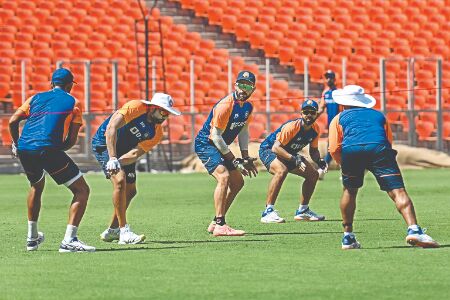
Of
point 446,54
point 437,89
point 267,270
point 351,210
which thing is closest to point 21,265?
point 267,270

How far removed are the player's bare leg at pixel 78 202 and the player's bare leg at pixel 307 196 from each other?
5132 mm

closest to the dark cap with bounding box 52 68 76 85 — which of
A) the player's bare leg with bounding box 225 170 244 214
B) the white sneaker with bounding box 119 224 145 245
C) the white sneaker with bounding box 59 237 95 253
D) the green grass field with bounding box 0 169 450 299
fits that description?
the white sneaker with bounding box 59 237 95 253

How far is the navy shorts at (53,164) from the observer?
45.0 ft

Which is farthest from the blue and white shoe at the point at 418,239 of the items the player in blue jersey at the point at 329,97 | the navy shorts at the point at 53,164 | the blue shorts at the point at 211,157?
the player in blue jersey at the point at 329,97

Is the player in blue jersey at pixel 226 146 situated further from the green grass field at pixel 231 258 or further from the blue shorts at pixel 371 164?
the blue shorts at pixel 371 164

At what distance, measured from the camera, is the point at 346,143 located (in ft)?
45.0

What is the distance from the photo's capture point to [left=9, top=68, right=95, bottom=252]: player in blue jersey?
13.7 metres

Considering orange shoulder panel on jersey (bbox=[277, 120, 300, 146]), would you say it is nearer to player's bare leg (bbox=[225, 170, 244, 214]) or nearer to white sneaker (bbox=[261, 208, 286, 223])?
white sneaker (bbox=[261, 208, 286, 223])

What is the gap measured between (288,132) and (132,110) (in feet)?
14.1

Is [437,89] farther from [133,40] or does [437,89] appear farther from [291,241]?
[291,241]

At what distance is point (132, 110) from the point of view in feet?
48.6

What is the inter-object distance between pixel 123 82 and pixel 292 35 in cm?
662

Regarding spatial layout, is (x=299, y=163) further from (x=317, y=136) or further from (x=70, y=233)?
(x=70, y=233)

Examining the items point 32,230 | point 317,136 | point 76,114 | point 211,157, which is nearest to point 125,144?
point 76,114
